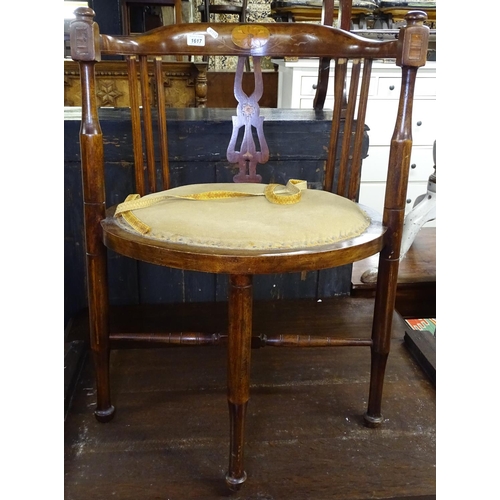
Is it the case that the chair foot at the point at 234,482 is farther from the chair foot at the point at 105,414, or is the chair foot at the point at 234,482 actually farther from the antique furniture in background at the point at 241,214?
the chair foot at the point at 105,414

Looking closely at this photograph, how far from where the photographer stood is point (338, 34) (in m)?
0.94

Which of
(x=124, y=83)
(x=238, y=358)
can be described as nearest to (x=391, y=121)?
(x=124, y=83)

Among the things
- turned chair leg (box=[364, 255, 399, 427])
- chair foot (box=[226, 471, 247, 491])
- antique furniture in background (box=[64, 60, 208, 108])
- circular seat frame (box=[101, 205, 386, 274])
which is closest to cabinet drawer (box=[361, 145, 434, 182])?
antique furniture in background (box=[64, 60, 208, 108])

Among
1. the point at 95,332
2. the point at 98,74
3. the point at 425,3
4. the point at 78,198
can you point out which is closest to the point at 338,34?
the point at 95,332

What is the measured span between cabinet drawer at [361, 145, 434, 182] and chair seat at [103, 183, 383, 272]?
6.61 ft

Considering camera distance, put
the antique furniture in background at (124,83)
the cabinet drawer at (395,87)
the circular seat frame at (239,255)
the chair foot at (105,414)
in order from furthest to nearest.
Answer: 1. the antique furniture in background at (124,83)
2. the cabinet drawer at (395,87)
3. the chair foot at (105,414)
4. the circular seat frame at (239,255)

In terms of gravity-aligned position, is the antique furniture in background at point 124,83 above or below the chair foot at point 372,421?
above

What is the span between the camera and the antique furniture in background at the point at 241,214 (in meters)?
0.78

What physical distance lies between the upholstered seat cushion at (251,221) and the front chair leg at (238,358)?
62 mm

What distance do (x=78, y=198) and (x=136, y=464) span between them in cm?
72

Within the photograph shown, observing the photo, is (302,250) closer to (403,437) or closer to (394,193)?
(394,193)

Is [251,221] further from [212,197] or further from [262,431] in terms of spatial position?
[262,431]

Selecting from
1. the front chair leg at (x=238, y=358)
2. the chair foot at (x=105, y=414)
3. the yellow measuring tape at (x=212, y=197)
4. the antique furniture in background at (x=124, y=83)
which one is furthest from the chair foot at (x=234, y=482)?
the antique furniture in background at (x=124, y=83)

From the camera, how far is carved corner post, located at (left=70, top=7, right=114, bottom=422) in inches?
32.3
